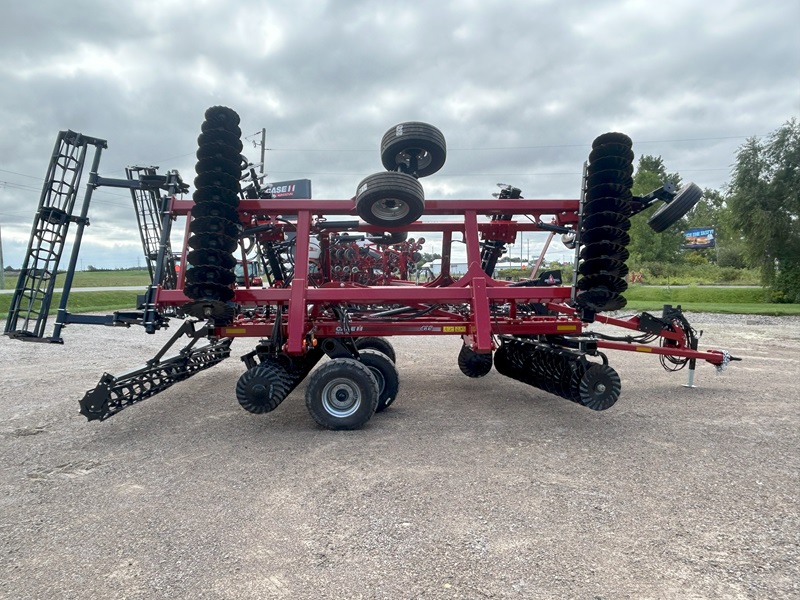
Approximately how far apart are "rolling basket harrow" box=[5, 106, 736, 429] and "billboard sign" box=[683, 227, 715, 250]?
45.8 metres

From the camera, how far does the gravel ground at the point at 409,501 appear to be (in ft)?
8.11

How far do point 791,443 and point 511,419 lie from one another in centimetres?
247

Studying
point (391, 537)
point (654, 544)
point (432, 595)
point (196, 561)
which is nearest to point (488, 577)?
point (432, 595)

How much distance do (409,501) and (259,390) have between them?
200 cm

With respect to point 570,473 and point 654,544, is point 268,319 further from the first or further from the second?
point 654,544

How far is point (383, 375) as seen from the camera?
215 inches

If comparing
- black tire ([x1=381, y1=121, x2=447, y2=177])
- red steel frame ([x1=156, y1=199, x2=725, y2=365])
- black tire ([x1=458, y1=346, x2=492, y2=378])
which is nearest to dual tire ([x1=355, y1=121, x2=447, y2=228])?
black tire ([x1=381, y1=121, x2=447, y2=177])

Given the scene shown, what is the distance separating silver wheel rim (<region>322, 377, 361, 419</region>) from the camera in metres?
4.76

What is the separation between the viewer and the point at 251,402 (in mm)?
4641

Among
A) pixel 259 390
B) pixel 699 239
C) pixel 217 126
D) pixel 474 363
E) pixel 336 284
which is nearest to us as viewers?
pixel 217 126

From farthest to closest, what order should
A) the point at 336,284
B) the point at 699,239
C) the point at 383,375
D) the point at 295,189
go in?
the point at 699,239
the point at 295,189
the point at 336,284
the point at 383,375

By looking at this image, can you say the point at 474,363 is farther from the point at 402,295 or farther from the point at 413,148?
the point at 413,148

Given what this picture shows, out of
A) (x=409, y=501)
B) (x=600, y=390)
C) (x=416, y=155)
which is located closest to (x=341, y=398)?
(x=409, y=501)

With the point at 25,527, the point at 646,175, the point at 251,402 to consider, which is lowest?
the point at 25,527
